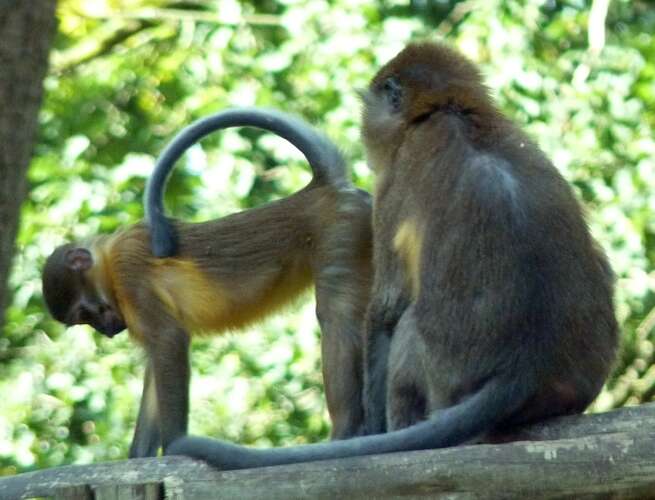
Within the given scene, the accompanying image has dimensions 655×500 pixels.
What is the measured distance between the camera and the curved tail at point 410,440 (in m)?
3.54

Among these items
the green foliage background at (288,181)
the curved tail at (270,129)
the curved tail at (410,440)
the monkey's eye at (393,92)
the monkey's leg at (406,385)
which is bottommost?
the green foliage background at (288,181)

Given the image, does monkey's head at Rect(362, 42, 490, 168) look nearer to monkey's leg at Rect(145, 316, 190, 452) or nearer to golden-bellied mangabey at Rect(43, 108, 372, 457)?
golden-bellied mangabey at Rect(43, 108, 372, 457)

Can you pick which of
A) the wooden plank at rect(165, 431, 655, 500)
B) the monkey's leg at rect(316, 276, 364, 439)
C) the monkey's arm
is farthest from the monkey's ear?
the wooden plank at rect(165, 431, 655, 500)

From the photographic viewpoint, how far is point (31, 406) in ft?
27.1

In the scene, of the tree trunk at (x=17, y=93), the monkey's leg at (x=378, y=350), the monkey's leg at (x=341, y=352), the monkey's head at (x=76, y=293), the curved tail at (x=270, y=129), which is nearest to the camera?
the tree trunk at (x=17, y=93)

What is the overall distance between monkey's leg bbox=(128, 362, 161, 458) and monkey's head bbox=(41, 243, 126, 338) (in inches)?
10.0

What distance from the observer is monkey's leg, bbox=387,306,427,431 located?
408 cm

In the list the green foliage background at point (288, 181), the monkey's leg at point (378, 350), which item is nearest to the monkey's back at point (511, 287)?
the monkey's leg at point (378, 350)

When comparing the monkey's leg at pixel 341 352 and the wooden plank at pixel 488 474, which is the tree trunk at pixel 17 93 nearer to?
the wooden plank at pixel 488 474

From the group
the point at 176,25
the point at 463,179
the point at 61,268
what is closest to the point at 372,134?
the point at 463,179

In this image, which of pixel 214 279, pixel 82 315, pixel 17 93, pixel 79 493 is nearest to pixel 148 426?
pixel 82 315

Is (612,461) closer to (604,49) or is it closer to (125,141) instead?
(604,49)

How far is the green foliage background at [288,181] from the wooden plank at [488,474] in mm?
3837

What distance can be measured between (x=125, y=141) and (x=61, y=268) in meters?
3.97
